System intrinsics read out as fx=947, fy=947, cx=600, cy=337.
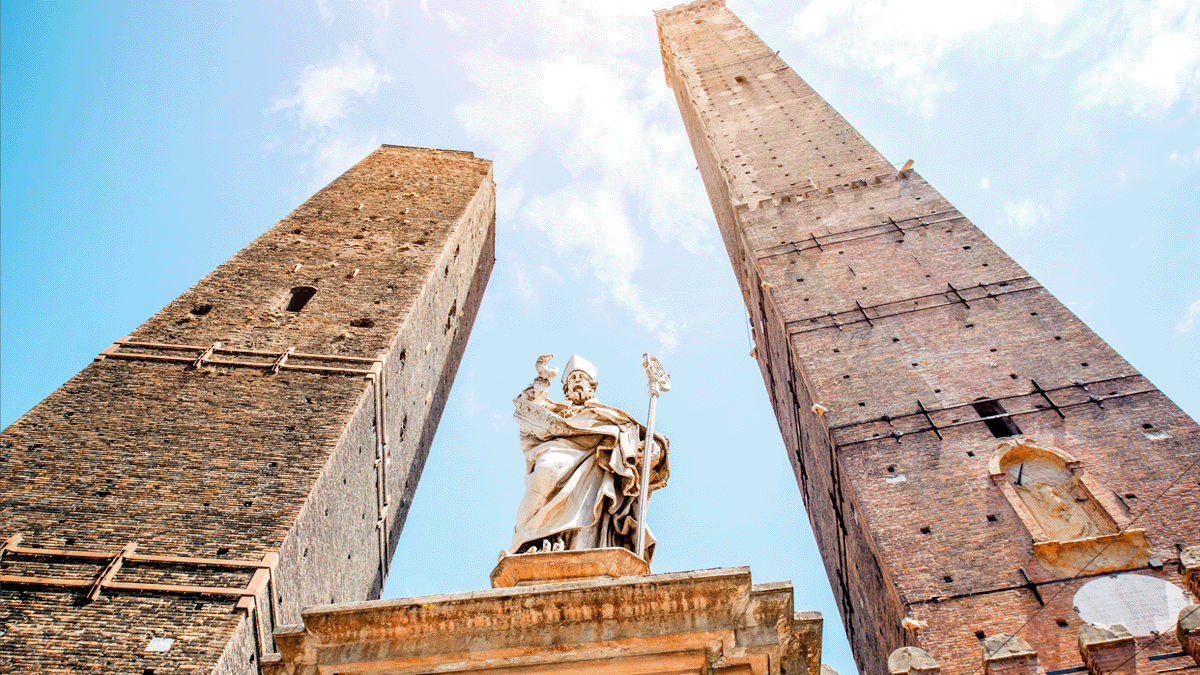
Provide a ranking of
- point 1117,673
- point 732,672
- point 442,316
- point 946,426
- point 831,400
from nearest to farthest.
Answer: point 732,672 → point 1117,673 → point 946,426 → point 831,400 → point 442,316

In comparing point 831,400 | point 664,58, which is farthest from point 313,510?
point 664,58

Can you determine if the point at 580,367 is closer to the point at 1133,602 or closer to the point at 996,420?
the point at 1133,602

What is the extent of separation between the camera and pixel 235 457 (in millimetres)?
9852

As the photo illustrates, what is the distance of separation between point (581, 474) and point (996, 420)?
734 centimetres

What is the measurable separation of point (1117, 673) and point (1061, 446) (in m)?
4.89

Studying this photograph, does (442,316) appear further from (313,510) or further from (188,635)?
(188,635)

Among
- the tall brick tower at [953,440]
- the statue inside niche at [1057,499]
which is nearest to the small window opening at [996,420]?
the tall brick tower at [953,440]

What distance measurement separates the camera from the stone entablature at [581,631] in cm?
360

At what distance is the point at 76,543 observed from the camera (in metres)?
8.51

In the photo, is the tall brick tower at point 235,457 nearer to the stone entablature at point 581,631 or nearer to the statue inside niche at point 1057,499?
the stone entablature at point 581,631

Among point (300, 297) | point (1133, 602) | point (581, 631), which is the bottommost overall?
point (581, 631)

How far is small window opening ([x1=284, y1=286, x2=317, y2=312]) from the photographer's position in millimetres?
13511

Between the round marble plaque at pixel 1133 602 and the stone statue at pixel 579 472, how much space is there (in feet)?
16.4

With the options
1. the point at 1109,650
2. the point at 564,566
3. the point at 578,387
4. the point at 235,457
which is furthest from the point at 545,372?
the point at 235,457
